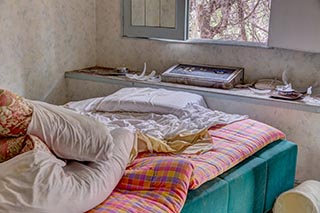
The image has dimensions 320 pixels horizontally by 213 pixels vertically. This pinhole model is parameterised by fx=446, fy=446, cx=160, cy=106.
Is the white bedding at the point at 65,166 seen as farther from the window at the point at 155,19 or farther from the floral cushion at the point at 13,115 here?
the window at the point at 155,19

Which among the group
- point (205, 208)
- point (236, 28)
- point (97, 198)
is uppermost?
point (236, 28)

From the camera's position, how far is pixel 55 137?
5.36 ft

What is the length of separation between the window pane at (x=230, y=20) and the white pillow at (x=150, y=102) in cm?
68

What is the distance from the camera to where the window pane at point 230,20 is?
329 cm

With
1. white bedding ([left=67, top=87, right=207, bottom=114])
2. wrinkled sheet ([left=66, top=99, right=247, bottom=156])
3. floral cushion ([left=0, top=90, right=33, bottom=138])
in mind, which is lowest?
wrinkled sheet ([left=66, top=99, right=247, bottom=156])

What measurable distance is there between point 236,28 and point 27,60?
64.6 inches

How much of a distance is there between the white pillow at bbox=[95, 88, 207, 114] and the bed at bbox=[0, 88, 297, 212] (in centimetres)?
6

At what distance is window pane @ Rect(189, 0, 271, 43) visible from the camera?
10.8 feet

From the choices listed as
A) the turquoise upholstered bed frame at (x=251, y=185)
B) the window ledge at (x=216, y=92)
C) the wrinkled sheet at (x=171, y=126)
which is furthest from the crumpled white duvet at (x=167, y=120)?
the turquoise upholstered bed frame at (x=251, y=185)

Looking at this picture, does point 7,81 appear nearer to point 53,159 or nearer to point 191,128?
point 191,128

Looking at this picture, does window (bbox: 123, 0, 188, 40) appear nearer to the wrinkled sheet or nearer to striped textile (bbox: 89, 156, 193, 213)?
the wrinkled sheet

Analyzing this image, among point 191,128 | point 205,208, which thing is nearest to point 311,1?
point 191,128

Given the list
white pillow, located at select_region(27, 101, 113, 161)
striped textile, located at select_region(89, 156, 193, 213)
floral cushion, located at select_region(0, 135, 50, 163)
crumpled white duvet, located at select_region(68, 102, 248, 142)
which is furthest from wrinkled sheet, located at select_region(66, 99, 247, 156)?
floral cushion, located at select_region(0, 135, 50, 163)

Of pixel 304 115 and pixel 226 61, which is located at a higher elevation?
pixel 226 61
